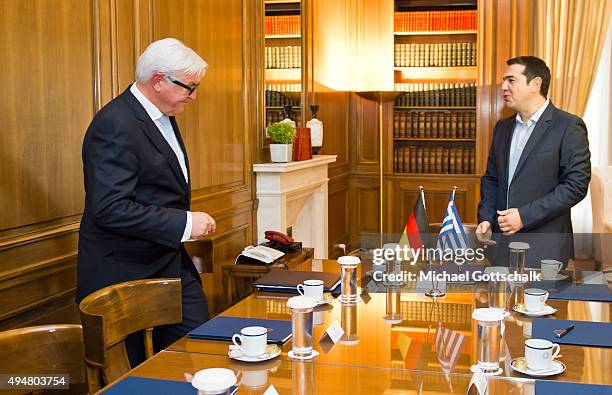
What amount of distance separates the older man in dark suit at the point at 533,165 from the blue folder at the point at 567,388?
1778mm

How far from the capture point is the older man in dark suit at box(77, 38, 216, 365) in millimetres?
2654

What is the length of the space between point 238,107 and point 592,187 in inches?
119

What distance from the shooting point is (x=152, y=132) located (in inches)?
110

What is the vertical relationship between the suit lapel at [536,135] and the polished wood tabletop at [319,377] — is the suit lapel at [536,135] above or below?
above

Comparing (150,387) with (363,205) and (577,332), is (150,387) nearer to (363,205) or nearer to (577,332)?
(577,332)

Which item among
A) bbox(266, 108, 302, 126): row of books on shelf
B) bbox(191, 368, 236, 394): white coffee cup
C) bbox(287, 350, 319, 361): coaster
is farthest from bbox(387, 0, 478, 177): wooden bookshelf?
bbox(191, 368, 236, 394): white coffee cup

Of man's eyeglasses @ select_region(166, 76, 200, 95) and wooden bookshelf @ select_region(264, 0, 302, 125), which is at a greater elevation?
wooden bookshelf @ select_region(264, 0, 302, 125)

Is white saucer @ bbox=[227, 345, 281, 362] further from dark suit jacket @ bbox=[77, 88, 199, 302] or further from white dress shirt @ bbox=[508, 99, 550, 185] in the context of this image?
white dress shirt @ bbox=[508, 99, 550, 185]

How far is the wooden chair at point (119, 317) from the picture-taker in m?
2.06

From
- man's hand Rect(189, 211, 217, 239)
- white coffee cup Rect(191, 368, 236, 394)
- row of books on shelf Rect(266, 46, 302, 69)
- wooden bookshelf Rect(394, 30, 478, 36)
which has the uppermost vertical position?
wooden bookshelf Rect(394, 30, 478, 36)

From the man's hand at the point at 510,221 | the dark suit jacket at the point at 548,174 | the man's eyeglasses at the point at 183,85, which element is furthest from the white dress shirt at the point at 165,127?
the dark suit jacket at the point at 548,174

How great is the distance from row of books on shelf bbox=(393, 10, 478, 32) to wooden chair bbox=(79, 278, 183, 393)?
6217 mm

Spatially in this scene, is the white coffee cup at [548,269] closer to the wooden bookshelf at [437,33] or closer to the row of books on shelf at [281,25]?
the row of books on shelf at [281,25]

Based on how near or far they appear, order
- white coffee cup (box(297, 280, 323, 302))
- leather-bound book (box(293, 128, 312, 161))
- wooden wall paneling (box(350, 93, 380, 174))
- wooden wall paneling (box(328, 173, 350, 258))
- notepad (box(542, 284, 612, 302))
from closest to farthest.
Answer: white coffee cup (box(297, 280, 323, 302))
notepad (box(542, 284, 612, 302))
leather-bound book (box(293, 128, 312, 161))
wooden wall paneling (box(328, 173, 350, 258))
wooden wall paneling (box(350, 93, 380, 174))
